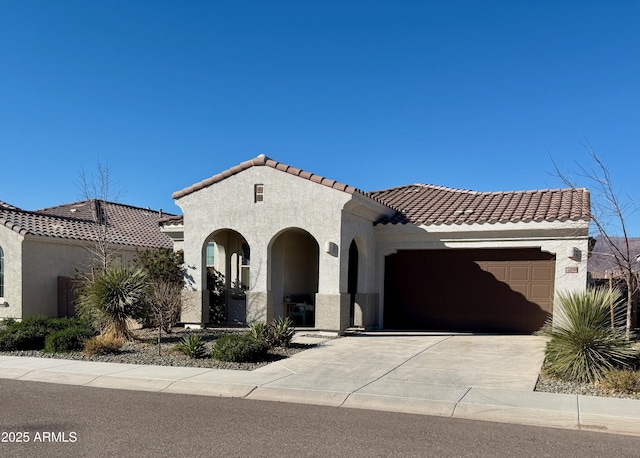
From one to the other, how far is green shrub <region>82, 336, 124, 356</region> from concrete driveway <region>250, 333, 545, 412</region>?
13.1 ft

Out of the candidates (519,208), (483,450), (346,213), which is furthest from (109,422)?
(519,208)

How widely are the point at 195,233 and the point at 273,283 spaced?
2.88 meters

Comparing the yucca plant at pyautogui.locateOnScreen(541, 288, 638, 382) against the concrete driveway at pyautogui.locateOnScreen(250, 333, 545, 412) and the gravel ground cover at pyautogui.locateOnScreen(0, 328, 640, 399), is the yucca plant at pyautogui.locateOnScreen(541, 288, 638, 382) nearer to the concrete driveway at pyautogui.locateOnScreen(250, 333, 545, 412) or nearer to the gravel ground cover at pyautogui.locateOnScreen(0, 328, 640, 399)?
the gravel ground cover at pyautogui.locateOnScreen(0, 328, 640, 399)

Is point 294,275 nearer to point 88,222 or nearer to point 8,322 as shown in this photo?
point 8,322

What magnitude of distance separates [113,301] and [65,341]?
1477mm

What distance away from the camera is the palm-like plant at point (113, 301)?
13789 mm

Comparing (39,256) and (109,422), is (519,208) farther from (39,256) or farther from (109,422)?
(39,256)

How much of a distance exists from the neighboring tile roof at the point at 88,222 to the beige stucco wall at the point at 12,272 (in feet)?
1.19

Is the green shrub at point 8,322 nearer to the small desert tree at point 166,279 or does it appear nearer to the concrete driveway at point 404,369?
the small desert tree at point 166,279

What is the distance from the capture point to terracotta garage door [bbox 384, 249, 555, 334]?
1619 cm

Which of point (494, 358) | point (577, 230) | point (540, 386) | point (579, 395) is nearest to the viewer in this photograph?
point (579, 395)

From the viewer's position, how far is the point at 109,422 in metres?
7.18

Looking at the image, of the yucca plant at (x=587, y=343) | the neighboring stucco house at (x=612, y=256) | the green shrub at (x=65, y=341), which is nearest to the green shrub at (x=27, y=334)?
the green shrub at (x=65, y=341)

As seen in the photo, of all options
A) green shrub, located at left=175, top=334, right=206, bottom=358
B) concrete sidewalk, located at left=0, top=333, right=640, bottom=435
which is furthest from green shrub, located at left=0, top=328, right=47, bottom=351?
green shrub, located at left=175, top=334, right=206, bottom=358
